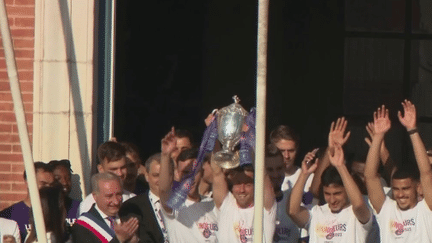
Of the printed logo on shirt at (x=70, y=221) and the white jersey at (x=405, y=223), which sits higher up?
the white jersey at (x=405, y=223)

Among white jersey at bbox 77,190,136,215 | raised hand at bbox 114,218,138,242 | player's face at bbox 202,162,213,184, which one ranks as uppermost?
player's face at bbox 202,162,213,184

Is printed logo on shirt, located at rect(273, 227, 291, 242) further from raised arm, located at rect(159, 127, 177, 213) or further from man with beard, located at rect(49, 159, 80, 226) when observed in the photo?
man with beard, located at rect(49, 159, 80, 226)

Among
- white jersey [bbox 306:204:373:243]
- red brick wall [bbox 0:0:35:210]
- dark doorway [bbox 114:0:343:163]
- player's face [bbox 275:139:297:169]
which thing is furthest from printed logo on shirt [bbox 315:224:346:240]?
dark doorway [bbox 114:0:343:163]

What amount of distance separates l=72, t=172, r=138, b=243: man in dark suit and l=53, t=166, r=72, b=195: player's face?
2.26ft

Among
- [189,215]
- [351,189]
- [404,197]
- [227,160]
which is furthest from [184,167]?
[404,197]

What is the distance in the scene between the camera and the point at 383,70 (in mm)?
14445

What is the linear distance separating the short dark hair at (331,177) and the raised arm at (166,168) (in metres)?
1.08

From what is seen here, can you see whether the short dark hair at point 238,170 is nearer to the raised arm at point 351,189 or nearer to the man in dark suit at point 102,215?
the raised arm at point 351,189

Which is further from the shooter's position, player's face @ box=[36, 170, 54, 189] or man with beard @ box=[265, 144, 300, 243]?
player's face @ box=[36, 170, 54, 189]

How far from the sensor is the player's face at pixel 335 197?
9.42 m

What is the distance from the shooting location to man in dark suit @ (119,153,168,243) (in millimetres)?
9633

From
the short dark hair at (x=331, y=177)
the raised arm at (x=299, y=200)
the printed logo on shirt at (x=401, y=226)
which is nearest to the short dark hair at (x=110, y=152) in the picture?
the raised arm at (x=299, y=200)

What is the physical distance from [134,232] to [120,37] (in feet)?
18.1

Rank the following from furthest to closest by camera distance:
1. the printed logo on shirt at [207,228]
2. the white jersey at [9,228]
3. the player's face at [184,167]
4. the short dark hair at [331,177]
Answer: the player's face at [184,167]
the printed logo on shirt at [207,228]
the white jersey at [9,228]
the short dark hair at [331,177]
